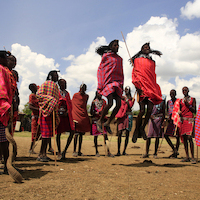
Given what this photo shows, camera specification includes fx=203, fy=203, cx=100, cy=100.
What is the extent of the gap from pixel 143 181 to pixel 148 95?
2343 millimetres

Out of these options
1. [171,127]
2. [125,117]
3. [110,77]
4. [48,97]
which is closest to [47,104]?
[48,97]

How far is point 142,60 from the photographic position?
556 cm

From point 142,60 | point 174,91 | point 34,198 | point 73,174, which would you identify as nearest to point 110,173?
point 73,174

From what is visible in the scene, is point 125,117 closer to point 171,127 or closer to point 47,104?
point 171,127

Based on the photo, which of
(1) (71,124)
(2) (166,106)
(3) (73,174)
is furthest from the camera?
A: (2) (166,106)

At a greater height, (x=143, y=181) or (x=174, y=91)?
(x=174, y=91)

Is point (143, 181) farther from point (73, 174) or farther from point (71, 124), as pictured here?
point (71, 124)

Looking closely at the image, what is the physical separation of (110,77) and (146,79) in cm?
102

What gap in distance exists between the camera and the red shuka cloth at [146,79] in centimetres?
534

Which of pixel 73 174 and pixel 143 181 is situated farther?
pixel 73 174

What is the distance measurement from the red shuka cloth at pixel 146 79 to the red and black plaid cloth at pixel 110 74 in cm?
47

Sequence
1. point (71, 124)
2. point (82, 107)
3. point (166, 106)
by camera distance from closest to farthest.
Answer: point (71, 124) → point (82, 107) → point (166, 106)

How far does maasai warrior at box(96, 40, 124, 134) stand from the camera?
16.5 feet

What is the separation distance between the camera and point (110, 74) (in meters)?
5.15
